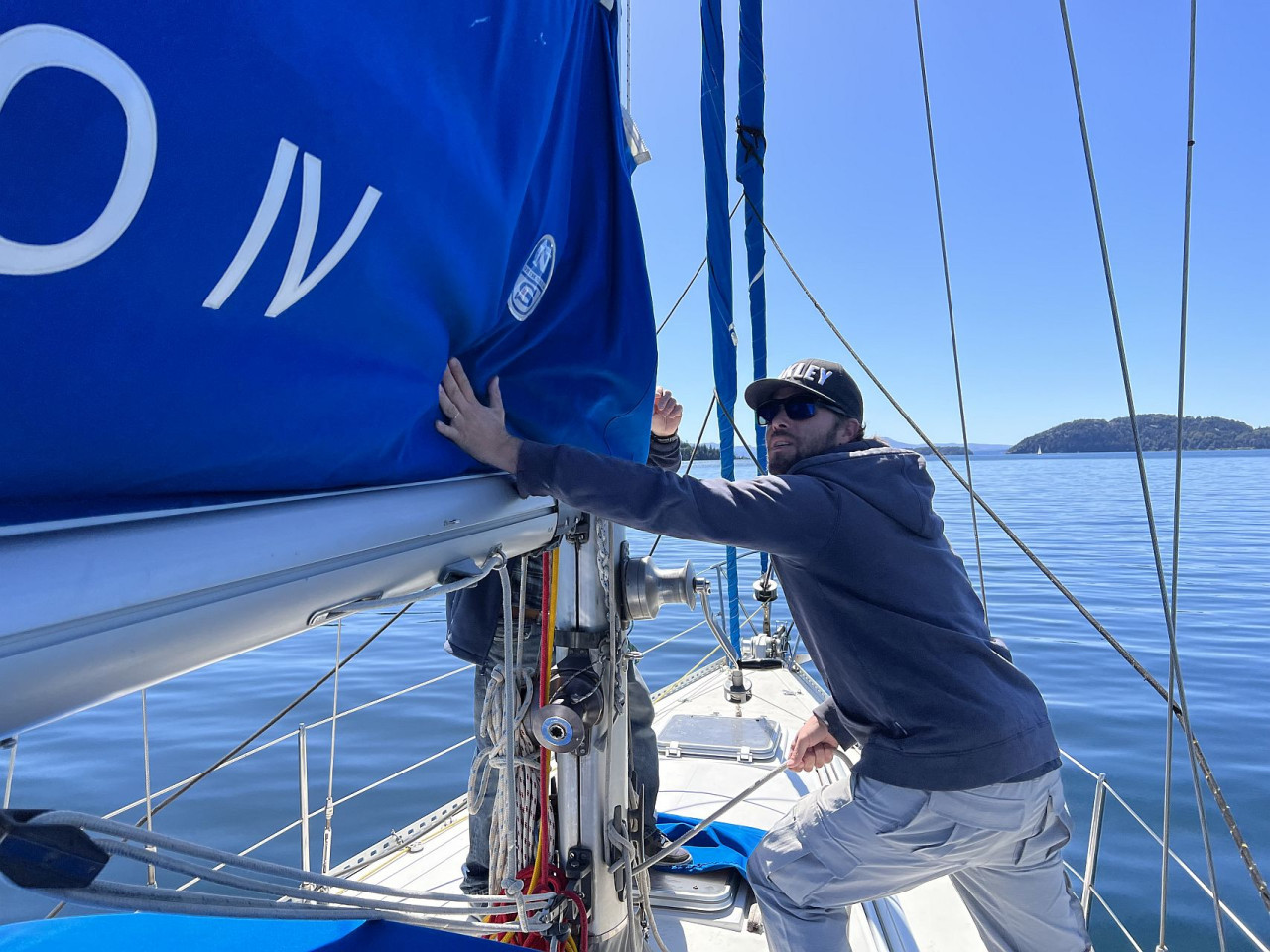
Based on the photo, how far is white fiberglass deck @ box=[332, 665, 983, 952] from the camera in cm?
Result: 223

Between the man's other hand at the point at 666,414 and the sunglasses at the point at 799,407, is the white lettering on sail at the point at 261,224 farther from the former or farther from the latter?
the man's other hand at the point at 666,414

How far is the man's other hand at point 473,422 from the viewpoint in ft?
3.34

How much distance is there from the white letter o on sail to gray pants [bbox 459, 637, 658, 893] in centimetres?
159

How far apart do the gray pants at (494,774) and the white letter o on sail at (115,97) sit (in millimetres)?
1589

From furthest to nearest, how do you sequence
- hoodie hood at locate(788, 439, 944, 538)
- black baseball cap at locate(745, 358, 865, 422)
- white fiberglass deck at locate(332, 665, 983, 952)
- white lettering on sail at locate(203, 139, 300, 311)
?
white fiberglass deck at locate(332, 665, 983, 952) → black baseball cap at locate(745, 358, 865, 422) → hoodie hood at locate(788, 439, 944, 538) → white lettering on sail at locate(203, 139, 300, 311)

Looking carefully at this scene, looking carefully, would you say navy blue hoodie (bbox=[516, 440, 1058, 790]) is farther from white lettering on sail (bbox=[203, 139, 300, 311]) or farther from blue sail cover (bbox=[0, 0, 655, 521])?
white lettering on sail (bbox=[203, 139, 300, 311])

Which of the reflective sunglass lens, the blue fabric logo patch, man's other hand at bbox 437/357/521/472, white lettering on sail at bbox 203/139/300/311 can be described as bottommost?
man's other hand at bbox 437/357/521/472

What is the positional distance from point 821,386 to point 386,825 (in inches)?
129

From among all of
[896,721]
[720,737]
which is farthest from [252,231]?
[720,737]

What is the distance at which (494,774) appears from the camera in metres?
2.16

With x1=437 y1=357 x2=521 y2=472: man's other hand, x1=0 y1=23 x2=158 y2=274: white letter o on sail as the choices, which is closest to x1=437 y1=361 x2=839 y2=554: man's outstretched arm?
x1=437 y1=357 x2=521 y2=472: man's other hand

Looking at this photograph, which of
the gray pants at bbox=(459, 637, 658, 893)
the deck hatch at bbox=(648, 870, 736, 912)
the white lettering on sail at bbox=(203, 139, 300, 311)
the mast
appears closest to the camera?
the white lettering on sail at bbox=(203, 139, 300, 311)

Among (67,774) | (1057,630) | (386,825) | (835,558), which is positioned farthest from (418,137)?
(1057,630)

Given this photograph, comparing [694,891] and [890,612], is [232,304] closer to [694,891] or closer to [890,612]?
[890,612]
